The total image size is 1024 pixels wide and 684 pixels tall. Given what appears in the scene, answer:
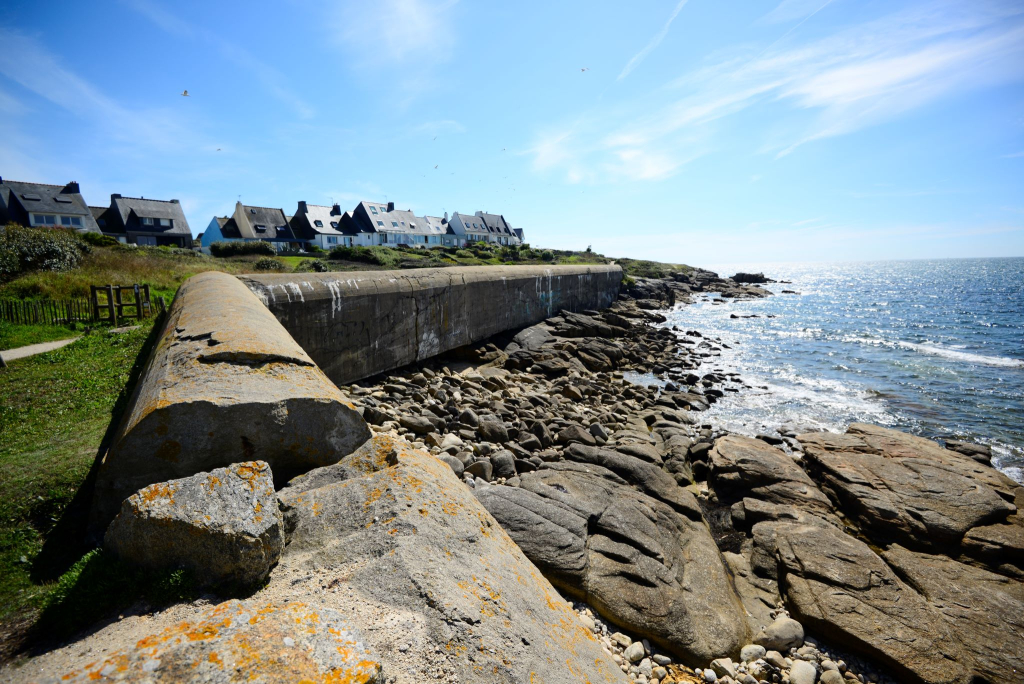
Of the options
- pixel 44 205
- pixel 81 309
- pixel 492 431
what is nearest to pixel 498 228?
A: pixel 44 205

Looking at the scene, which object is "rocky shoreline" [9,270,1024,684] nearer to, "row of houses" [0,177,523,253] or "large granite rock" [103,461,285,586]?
"large granite rock" [103,461,285,586]

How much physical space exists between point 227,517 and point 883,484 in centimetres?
896

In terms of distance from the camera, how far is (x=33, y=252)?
60.4 feet

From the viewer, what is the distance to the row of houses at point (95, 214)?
123ft

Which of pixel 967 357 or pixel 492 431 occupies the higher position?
pixel 492 431

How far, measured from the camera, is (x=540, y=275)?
16.8 m

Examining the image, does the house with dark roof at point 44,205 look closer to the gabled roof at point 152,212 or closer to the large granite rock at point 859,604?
the gabled roof at point 152,212

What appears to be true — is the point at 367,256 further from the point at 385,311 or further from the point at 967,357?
the point at 967,357

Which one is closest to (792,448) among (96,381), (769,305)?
(96,381)

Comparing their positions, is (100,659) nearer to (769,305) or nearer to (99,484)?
(99,484)

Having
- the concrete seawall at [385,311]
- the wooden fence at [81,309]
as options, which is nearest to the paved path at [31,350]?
the wooden fence at [81,309]

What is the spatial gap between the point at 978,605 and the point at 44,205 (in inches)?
2230

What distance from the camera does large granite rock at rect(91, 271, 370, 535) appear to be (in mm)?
2311

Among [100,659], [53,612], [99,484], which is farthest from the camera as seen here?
[99,484]
